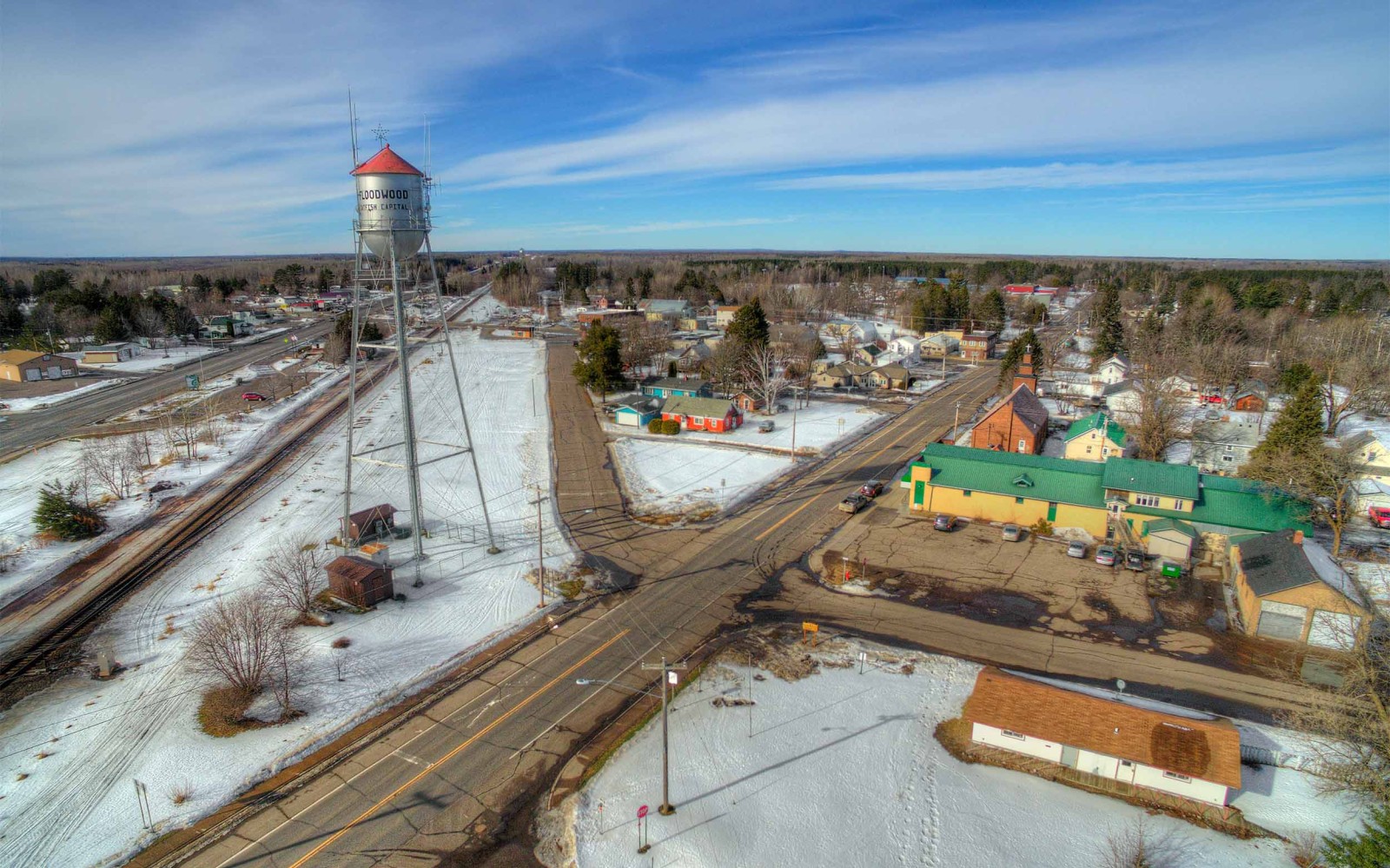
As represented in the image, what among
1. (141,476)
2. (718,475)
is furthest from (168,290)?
(718,475)

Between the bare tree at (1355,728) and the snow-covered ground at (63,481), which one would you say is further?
the snow-covered ground at (63,481)

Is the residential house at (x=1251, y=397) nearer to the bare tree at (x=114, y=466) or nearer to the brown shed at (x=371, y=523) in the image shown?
the brown shed at (x=371, y=523)

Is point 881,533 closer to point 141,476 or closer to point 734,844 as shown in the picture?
point 734,844

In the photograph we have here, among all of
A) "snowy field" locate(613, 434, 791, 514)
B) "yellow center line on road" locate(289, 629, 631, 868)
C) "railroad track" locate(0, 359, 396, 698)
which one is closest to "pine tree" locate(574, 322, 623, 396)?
"snowy field" locate(613, 434, 791, 514)

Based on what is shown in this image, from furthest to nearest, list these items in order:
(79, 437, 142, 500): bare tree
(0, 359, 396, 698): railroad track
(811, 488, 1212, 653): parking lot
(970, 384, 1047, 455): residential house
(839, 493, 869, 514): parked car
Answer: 1. (970, 384, 1047, 455): residential house
2. (79, 437, 142, 500): bare tree
3. (839, 493, 869, 514): parked car
4. (811, 488, 1212, 653): parking lot
5. (0, 359, 396, 698): railroad track

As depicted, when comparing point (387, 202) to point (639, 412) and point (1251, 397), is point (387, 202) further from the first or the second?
point (1251, 397)

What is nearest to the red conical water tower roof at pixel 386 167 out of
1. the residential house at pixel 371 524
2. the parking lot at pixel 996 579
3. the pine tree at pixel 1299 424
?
the residential house at pixel 371 524

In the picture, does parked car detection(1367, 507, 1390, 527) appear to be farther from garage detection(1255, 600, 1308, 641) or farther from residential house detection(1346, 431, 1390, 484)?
garage detection(1255, 600, 1308, 641)
